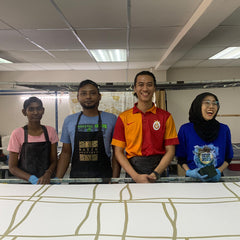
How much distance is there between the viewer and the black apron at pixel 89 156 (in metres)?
1.44

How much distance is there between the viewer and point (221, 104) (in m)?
5.68

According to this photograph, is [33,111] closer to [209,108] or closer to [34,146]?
[34,146]

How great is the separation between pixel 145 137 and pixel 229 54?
12.9ft

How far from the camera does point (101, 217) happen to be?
735mm

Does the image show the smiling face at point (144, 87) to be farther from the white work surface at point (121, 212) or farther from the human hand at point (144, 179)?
the white work surface at point (121, 212)

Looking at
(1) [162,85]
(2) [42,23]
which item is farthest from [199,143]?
(2) [42,23]

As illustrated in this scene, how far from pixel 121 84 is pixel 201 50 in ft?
8.87

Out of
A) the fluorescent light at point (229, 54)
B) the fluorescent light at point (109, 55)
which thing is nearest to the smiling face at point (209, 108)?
the fluorescent light at point (109, 55)

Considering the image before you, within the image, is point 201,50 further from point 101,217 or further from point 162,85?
point 101,217

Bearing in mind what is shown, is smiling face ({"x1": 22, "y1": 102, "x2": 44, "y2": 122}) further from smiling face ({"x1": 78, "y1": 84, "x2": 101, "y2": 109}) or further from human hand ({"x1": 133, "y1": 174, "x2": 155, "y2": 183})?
human hand ({"x1": 133, "y1": 174, "x2": 155, "y2": 183})

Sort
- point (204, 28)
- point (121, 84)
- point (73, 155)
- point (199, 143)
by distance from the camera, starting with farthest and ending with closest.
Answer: point (204, 28), point (121, 84), point (73, 155), point (199, 143)

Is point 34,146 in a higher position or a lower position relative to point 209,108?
lower

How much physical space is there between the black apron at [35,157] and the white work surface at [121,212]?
0.51 metres

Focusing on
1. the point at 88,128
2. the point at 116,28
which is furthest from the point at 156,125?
the point at 116,28
